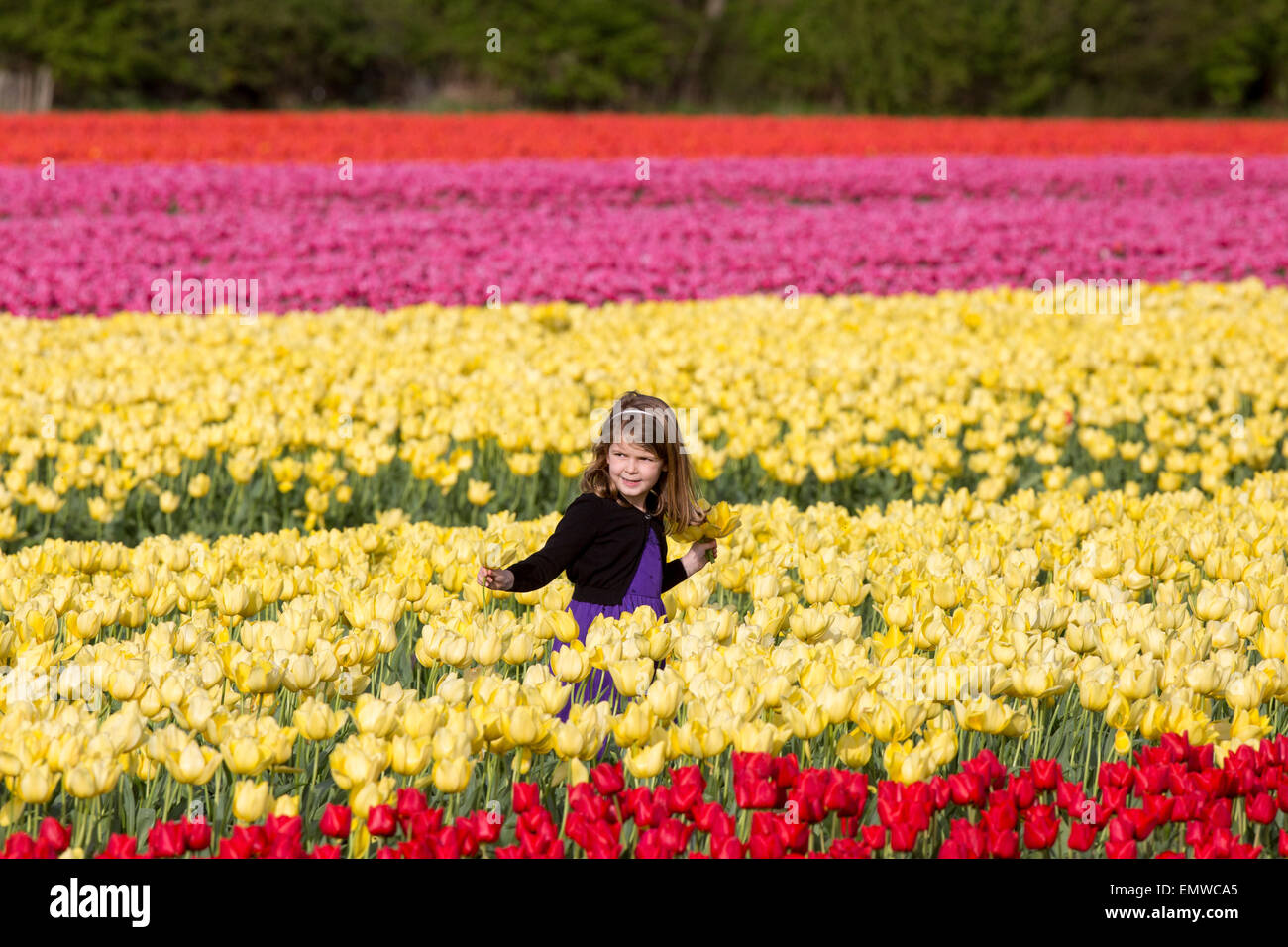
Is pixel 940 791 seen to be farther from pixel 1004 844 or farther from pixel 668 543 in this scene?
pixel 668 543

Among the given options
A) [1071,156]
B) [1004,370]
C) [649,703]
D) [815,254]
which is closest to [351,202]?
[815,254]

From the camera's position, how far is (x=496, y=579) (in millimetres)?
2932

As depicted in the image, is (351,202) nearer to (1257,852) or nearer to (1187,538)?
(1187,538)

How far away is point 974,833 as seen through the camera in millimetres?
2131

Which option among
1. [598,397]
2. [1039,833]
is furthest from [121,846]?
[598,397]

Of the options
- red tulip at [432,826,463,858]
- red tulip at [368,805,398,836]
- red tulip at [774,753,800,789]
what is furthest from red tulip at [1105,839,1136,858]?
red tulip at [368,805,398,836]

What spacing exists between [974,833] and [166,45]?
139 ft

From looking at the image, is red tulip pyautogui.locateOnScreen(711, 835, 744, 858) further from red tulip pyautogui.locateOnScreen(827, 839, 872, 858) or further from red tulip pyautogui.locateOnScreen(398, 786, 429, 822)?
red tulip pyautogui.locateOnScreen(398, 786, 429, 822)

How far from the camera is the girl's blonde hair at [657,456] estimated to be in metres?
3.22

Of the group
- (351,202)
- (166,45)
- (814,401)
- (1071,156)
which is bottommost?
(814,401)

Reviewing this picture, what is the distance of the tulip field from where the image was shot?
7.61 feet

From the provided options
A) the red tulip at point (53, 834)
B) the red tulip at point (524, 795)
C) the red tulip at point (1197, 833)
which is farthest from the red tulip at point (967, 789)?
the red tulip at point (53, 834)

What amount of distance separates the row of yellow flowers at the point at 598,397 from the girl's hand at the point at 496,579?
6.55 ft

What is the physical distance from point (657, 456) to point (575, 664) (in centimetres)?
77
